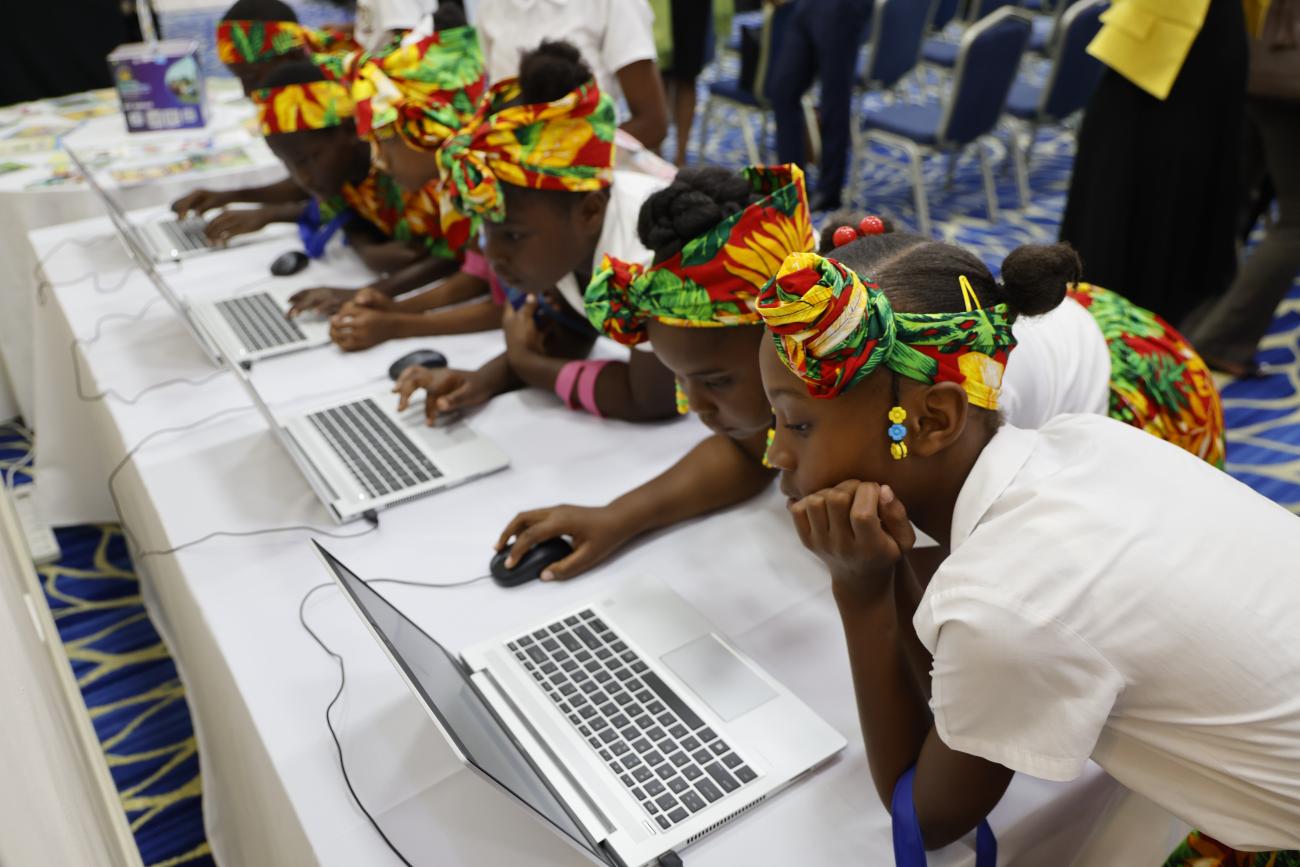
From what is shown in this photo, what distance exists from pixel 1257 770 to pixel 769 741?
1.23 ft

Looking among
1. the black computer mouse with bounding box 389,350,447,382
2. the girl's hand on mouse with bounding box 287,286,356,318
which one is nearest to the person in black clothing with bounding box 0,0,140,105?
the girl's hand on mouse with bounding box 287,286,356,318

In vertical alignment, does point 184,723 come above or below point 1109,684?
below

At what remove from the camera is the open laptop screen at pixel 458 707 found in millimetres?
766

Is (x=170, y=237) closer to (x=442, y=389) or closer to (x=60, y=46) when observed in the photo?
(x=442, y=389)

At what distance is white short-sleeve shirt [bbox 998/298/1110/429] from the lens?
114 centimetres

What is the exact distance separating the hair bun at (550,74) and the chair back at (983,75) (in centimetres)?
226

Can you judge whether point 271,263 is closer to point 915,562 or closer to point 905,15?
point 915,562

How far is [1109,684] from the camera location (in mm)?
720

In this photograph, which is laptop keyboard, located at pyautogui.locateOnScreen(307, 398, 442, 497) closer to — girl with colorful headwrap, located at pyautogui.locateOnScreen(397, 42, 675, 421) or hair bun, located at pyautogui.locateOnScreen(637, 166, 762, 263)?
girl with colorful headwrap, located at pyautogui.locateOnScreen(397, 42, 675, 421)

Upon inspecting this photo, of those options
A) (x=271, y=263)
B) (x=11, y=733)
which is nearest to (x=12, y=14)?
(x=271, y=263)

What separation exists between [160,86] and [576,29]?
1.27 meters

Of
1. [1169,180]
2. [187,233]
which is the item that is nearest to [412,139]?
[187,233]

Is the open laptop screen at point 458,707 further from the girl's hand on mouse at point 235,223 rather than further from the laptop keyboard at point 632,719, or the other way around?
the girl's hand on mouse at point 235,223

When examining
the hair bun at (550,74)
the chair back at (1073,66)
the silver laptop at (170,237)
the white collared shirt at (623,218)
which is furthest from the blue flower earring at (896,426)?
the chair back at (1073,66)
